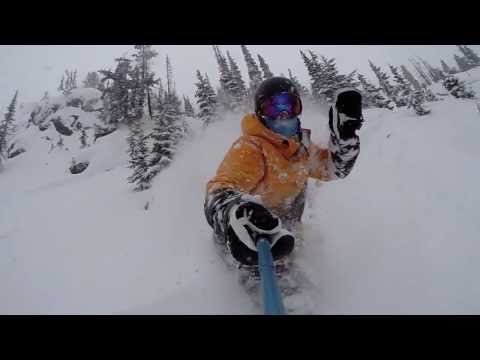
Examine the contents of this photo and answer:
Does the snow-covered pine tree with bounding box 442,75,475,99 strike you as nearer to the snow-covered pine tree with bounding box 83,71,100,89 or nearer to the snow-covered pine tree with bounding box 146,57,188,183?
the snow-covered pine tree with bounding box 146,57,188,183

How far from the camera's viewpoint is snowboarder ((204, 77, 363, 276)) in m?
2.53

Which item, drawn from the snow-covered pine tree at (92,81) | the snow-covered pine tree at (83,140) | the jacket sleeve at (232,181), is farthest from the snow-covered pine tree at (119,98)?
the snow-covered pine tree at (92,81)

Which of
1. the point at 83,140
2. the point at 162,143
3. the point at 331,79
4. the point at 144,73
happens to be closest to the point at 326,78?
the point at 331,79

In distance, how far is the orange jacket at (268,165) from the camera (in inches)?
102

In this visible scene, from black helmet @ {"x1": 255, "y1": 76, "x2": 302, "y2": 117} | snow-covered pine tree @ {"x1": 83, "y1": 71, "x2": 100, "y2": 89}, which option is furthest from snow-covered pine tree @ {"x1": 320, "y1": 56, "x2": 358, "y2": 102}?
snow-covered pine tree @ {"x1": 83, "y1": 71, "x2": 100, "y2": 89}

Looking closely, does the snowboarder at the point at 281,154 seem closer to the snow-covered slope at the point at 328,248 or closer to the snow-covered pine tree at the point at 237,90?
the snow-covered slope at the point at 328,248

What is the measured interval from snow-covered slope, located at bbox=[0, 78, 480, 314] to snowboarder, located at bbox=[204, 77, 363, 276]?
595mm

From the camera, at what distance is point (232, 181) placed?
95.3 inches

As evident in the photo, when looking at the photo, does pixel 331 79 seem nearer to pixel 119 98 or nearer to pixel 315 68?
pixel 315 68
